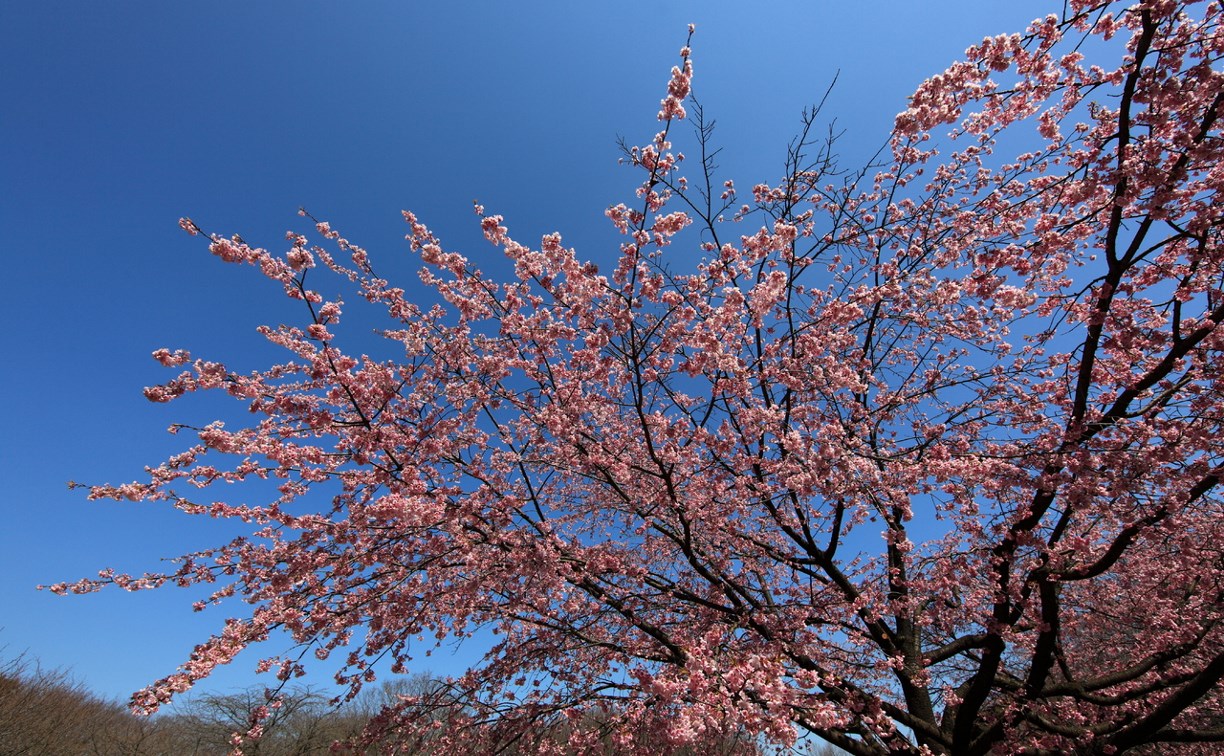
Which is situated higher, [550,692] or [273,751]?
[550,692]

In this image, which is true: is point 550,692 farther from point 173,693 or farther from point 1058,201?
point 1058,201

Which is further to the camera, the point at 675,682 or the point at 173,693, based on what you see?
the point at 675,682

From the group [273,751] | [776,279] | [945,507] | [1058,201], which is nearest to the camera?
[1058,201]

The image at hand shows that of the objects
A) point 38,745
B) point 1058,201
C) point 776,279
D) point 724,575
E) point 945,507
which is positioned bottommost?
point 38,745

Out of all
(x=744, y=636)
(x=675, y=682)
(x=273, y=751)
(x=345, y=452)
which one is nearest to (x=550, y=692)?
(x=744, y=636)

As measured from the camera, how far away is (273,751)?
2166 cm

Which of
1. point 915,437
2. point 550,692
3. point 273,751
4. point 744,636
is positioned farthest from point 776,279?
point 273,751

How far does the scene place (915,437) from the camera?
273 inches

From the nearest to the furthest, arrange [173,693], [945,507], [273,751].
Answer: [173,693], [945,507], [273,751]

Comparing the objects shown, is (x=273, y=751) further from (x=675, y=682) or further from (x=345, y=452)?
(x=675, y=682)

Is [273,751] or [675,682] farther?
[273,751]

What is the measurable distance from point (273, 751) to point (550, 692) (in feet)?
77.8

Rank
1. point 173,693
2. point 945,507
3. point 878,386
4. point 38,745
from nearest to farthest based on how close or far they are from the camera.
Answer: point 173,693 < point 945,507 < point 878,386 < point 38,745

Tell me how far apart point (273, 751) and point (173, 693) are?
82.5 feet
